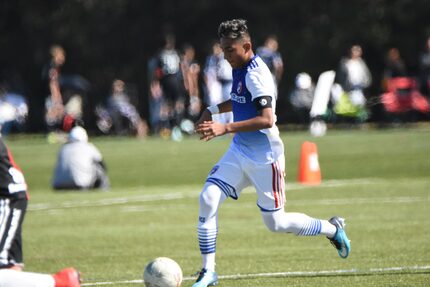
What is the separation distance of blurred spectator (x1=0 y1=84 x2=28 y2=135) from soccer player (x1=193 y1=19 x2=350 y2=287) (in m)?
25.6

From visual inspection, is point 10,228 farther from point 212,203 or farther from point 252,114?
point 252,114

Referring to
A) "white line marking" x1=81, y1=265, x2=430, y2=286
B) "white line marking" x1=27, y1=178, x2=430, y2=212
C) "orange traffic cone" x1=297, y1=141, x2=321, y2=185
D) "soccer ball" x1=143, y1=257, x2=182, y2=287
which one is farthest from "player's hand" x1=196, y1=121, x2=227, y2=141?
"orange traffic cone" x1=297, y1=141, x2=321, y2=185

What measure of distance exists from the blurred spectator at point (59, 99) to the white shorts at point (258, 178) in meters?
19.0

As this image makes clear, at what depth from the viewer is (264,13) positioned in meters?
38.7

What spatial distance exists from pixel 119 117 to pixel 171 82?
3.77 m

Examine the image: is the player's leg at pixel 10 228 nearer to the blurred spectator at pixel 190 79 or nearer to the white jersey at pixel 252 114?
the white jersey at pixel 252 114

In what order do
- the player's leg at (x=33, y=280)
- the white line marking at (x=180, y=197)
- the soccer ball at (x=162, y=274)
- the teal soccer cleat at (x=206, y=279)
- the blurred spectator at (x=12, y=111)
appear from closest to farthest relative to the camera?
the player's leg at (x=33, y=280), the soccer ball at (x=162, y=274), the teal soccer cleat at (x=206, y=279), the white line marking at (x=180, y=197), the blurred spectator at (x=12, y=111)

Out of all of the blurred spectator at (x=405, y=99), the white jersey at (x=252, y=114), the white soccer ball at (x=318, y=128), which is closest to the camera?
the white jersey at (x=252, y=114)

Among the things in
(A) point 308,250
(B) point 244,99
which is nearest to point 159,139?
(A) point 308,250

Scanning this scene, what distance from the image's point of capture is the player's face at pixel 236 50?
961 centimetres

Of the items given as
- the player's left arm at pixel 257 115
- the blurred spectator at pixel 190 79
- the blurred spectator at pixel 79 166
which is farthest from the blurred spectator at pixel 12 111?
the player's left arm at pixel 257 115

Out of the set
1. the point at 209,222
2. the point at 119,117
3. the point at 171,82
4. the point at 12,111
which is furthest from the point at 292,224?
the point at 12,111

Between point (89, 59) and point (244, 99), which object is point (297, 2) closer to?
point (89, 59)

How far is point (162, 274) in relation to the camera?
343 inches
